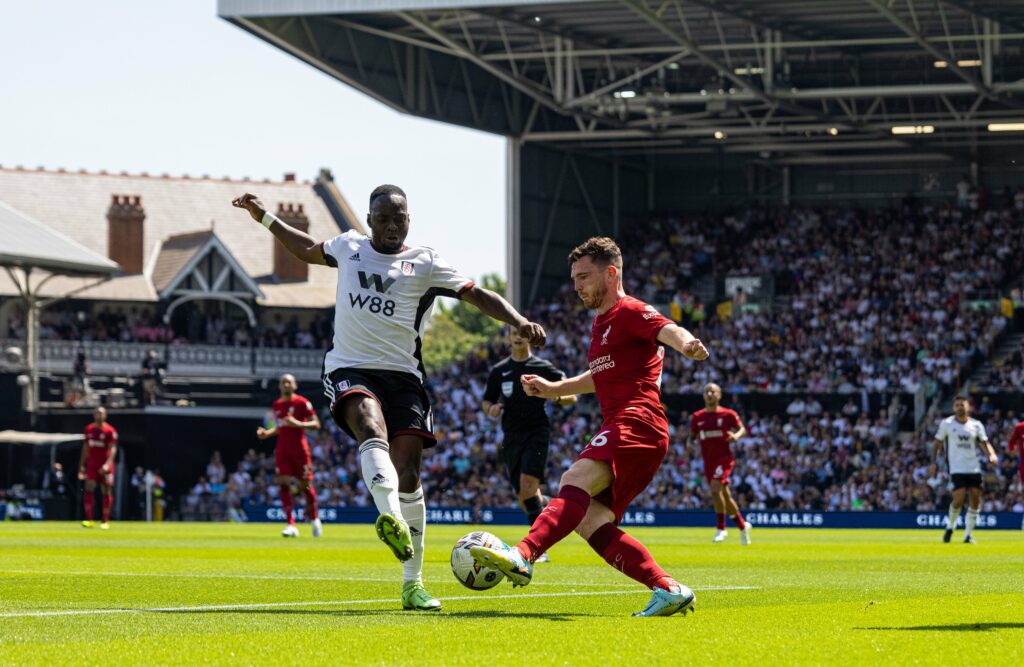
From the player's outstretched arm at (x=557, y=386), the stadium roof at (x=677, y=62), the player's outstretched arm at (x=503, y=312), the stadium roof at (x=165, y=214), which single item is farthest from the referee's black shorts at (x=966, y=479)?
the stadium roof at (x=165, y=214)

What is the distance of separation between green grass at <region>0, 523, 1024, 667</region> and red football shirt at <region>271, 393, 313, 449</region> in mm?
6511

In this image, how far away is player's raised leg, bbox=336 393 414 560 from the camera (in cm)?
916

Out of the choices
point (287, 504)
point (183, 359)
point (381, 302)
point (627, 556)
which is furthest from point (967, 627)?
point (183, 359)

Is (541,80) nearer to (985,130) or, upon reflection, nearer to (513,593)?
(985,130)

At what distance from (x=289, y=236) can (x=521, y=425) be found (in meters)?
8.64

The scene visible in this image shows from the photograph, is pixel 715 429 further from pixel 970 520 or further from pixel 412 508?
pixel 412 508

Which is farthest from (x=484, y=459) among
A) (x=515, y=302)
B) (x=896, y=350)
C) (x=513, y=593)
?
(x=513, y=593)

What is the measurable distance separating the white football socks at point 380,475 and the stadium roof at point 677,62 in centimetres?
3247

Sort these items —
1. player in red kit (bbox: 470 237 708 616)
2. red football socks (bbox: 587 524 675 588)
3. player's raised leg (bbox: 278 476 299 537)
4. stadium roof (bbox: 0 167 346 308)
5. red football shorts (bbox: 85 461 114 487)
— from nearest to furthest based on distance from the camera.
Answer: player in red kit (bbox: 470 237 708 616) < red football socks (bbox: 587 524 675 588) < player's raised leg (bbox: 278 476 299 537) < red football shorts (bbox: 85 461 114 487) < stadium roof (bbox: 0 167 346 308)

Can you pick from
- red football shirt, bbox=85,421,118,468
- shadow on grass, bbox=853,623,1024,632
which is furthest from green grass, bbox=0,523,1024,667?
red football shirt, bbox=85,421,118,468

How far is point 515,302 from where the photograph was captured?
5494cm

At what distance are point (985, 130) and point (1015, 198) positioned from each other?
7.81ft

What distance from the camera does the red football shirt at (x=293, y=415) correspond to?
83.6 feet

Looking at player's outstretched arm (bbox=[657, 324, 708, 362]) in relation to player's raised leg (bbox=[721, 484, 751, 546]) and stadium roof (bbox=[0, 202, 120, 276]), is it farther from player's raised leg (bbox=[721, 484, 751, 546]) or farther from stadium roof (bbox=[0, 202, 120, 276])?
stadium roof (bbox=[0, 202, 120, 276])
